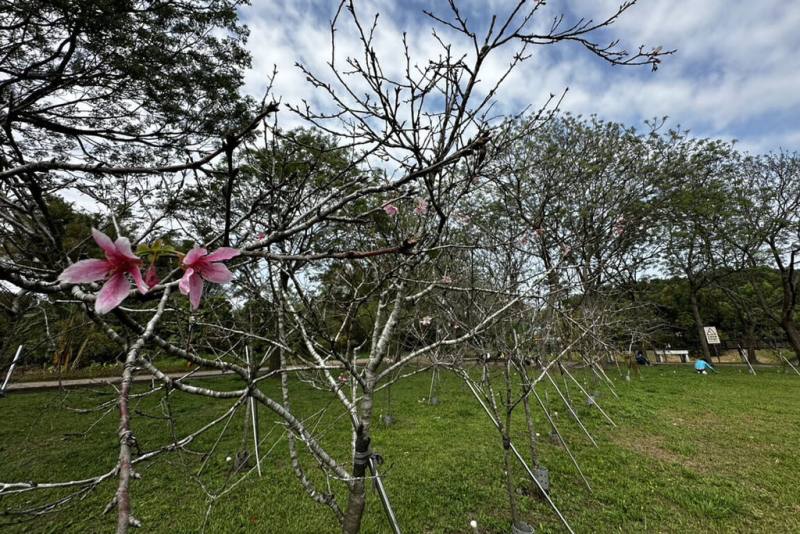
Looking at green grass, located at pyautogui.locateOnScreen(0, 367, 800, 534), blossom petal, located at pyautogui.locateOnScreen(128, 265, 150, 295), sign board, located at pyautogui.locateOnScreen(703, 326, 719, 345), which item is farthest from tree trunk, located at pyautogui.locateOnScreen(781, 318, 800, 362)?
blossom petal, located at pyautogui.locateOnScreen(128, 265, 150, 295)

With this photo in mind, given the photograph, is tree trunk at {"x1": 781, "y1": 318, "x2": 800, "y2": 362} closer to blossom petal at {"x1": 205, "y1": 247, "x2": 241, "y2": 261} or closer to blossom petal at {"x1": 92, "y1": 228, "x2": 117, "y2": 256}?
blossom petal at {"x1": 205, "y1": 247, "x2": 241, "y2": 261}

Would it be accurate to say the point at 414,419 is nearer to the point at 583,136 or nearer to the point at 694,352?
the point at 583,136

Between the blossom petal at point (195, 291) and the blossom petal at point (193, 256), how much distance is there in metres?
0.03

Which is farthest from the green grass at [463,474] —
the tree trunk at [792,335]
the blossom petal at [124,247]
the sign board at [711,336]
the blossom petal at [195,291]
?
the sign board at [711,336]

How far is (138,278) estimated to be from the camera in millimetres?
463

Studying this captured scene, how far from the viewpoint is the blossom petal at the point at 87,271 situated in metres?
0.47

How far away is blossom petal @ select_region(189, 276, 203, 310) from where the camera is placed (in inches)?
21.2

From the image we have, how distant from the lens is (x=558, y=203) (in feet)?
32.7

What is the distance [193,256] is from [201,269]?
38 mm

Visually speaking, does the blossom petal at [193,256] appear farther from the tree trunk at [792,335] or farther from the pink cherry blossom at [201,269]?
the tree trunk at [792,335]

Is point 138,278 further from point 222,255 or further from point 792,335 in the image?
point 792,335

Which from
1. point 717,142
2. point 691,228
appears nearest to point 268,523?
point 717,142

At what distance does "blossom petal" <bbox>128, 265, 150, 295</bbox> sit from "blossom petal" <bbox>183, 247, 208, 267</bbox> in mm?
60

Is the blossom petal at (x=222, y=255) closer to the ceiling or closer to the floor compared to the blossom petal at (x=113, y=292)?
closer to the ceiling
